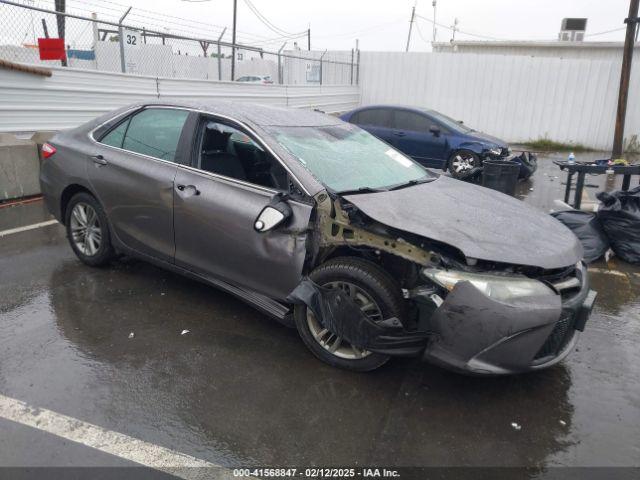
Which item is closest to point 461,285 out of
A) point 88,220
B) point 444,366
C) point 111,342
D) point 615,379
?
point 444,366

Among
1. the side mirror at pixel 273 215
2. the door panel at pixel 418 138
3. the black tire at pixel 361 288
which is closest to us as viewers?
the black tire at pixel 361 288

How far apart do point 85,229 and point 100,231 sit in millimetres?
289

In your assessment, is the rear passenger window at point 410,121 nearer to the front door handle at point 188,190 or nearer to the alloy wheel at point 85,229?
the alloy wheel at point 85,229

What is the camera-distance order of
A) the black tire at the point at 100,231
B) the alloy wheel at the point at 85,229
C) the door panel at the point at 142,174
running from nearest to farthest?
the door panel at the point at 142,174
the black tire at the point at 100,231
the alloy wheel at the point at 85,229

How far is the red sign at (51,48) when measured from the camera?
823 cm

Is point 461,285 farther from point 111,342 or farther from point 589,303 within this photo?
point 111,342

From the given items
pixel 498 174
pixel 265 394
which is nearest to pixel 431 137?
pixel 498 174

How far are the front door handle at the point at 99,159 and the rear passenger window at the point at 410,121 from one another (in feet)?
26.2

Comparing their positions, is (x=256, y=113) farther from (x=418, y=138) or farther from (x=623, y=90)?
(x=623, y=90)

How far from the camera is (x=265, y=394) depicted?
10.1 feet

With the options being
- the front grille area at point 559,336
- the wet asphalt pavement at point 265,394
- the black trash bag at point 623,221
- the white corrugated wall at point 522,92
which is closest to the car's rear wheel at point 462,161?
the black trash bag at point 623,221

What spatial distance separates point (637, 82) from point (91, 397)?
18537 millimetres

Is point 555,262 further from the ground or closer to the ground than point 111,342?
further from the ground

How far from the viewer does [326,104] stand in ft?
58.3
